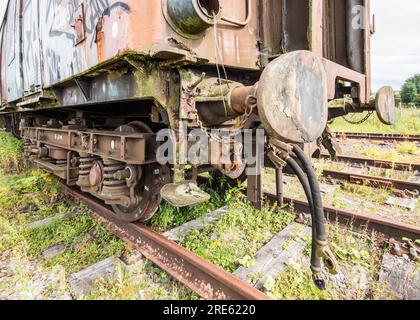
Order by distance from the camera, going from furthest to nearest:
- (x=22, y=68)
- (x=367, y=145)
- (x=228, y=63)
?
Answer: (x=367, y=145) → (x=22, y=68) → (x=228, y=63)

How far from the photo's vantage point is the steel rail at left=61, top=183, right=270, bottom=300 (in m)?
2.04

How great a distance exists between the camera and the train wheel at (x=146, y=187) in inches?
113

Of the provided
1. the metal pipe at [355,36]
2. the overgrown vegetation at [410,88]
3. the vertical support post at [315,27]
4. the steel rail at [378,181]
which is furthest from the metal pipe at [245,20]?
the overgrown vegetation at [410,88]

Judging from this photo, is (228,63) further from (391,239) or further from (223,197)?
(391,239)

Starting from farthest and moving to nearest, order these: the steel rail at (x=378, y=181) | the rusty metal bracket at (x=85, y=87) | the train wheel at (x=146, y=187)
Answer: the steel rail at (x=378, y=181), the train wheel at (x=146, y=187), the rusty metal bracket at (x=85, y=87)

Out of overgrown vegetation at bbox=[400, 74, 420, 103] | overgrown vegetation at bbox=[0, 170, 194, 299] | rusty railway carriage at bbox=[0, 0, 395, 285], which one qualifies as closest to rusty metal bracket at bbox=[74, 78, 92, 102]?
rusty railway carriage at bbox=[0, 0, 395, 285]

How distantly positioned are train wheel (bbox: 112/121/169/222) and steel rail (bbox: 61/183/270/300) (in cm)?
16

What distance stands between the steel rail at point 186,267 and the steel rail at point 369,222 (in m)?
1.73

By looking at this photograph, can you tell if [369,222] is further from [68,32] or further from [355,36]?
[68,32]

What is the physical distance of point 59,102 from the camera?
3.51 m

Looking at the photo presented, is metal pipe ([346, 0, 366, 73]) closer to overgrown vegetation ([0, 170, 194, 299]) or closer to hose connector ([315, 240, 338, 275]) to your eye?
hose connector ([315, 240, 338, 275])

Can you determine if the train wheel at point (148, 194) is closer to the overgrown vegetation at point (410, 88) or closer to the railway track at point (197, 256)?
the railway track at point (197, 256)
